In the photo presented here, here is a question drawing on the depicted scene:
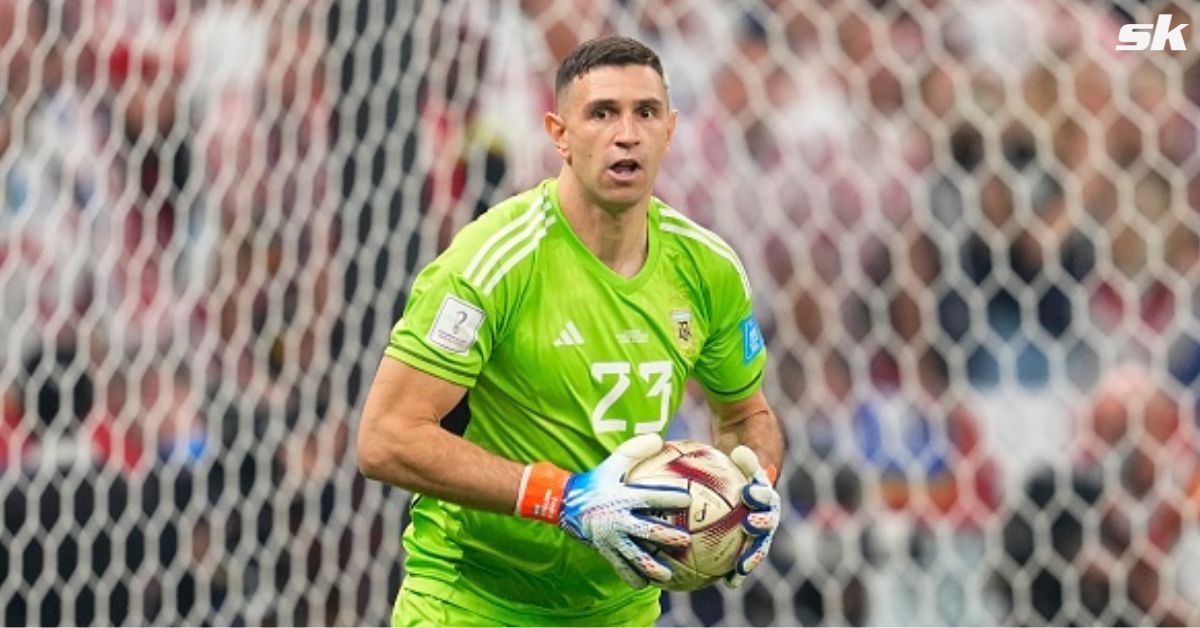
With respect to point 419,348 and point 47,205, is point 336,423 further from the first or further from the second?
point 419,348

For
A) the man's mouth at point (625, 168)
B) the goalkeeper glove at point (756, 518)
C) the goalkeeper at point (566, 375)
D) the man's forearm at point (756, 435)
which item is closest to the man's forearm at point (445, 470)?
the goalkeeper at point (566, 375)

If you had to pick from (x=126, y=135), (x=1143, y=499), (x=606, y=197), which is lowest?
(x=1143, y=499)

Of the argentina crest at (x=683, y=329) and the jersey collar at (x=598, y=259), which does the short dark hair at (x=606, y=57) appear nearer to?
the jersey collar at (x=598, y=259)

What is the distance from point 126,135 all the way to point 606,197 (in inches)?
78.7

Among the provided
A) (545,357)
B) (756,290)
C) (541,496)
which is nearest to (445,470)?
(541,496)

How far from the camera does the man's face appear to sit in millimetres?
2410

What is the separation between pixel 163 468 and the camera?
3904 millimetres

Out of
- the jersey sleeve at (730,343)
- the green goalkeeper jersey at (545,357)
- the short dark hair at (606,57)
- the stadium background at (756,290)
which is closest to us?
the green goalkeeper jersey at (545,357)

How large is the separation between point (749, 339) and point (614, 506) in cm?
54

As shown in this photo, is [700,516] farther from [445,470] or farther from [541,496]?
[445,470]

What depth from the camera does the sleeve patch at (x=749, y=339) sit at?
2697mm

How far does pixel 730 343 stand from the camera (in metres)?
2.68

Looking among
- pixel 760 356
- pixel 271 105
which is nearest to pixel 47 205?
pixel 271 105

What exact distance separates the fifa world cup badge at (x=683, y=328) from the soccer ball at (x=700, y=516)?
24 centimetres
